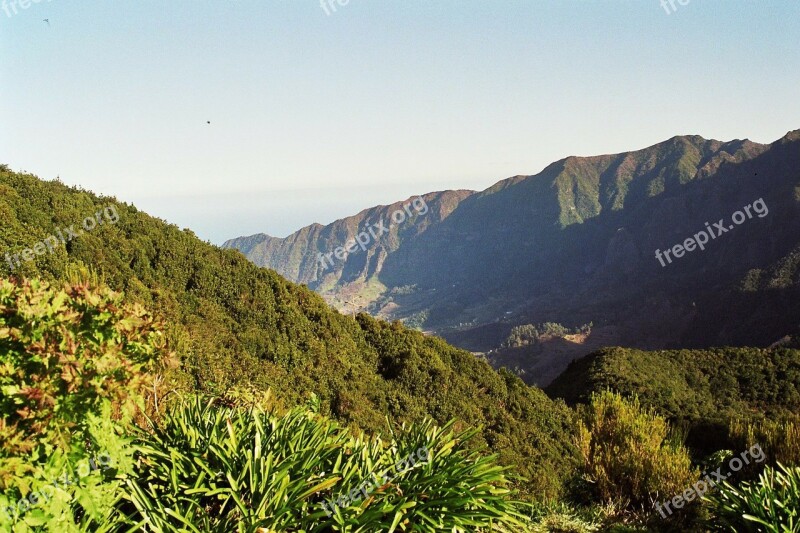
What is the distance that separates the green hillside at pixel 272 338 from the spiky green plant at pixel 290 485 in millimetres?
4371

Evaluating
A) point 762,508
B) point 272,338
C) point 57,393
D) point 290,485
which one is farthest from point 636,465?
point 57,393

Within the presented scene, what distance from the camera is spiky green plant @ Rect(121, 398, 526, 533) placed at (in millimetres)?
3393

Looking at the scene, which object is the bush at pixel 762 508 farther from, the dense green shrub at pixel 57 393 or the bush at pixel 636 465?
the dense green shrub at pixel 57 393

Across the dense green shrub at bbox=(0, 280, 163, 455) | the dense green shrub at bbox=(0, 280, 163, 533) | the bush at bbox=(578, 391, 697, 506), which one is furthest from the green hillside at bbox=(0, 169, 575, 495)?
the dense green shrub at bbox=(0, 280, 163, 455)

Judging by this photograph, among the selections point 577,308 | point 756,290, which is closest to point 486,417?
point 756,290

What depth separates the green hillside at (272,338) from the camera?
975 centimetres

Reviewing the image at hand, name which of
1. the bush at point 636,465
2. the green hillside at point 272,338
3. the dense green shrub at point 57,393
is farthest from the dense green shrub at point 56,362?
the bush at point 636,465

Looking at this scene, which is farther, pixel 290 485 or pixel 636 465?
pixel 636 465

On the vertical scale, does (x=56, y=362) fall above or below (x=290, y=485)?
above

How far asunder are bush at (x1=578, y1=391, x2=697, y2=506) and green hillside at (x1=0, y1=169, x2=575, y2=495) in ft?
3.49

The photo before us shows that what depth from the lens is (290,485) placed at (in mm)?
3594

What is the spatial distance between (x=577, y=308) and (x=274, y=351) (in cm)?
20265

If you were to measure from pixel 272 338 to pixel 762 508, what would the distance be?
924 centimetres

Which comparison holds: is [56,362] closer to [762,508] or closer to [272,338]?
[762,508]
